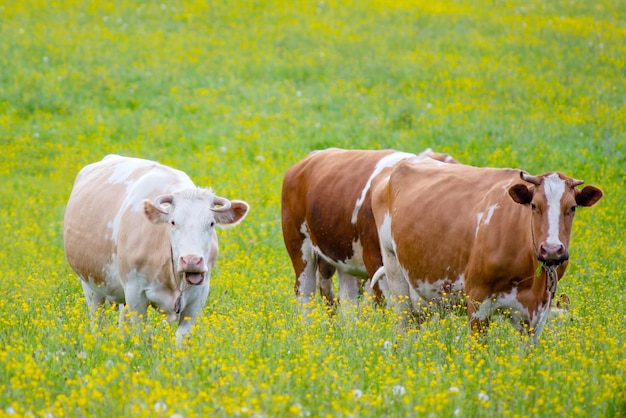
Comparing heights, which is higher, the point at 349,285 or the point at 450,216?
the point at 450,216

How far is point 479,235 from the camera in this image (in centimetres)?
750

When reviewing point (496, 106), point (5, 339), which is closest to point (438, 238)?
point (5, 339)

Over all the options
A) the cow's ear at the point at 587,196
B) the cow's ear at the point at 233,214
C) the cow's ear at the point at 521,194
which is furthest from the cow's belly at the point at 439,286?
the cow's ear at the point at 233,214

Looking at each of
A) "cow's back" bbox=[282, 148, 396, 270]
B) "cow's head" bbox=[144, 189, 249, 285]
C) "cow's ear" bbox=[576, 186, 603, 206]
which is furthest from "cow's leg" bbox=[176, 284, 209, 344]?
"cow's ear" bbox=[576, 186, 603, 206]

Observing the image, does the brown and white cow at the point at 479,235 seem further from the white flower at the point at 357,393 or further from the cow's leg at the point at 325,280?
the white flower at the point at 357,393

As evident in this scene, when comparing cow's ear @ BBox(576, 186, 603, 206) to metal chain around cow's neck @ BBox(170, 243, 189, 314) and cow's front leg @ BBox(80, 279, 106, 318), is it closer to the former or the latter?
metal chain around cow's neck @ BBox(170, 243, 189, 314)

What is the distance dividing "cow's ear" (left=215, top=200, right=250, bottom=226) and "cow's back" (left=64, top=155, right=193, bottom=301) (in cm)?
57

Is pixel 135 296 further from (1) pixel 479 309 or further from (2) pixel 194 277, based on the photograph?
(1) pixel 479 309

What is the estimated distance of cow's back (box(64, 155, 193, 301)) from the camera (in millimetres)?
8188

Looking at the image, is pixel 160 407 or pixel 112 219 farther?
pixel 112 219

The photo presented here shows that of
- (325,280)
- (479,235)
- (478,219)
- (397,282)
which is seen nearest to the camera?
(479,235)

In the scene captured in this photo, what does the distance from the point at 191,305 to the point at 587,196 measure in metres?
3.65

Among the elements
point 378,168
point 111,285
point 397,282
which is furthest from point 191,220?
point 378,168

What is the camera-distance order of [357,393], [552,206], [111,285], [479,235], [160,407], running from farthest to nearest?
[111,285] → [479,235] → [552,206] → [357,393] → [160,407]
